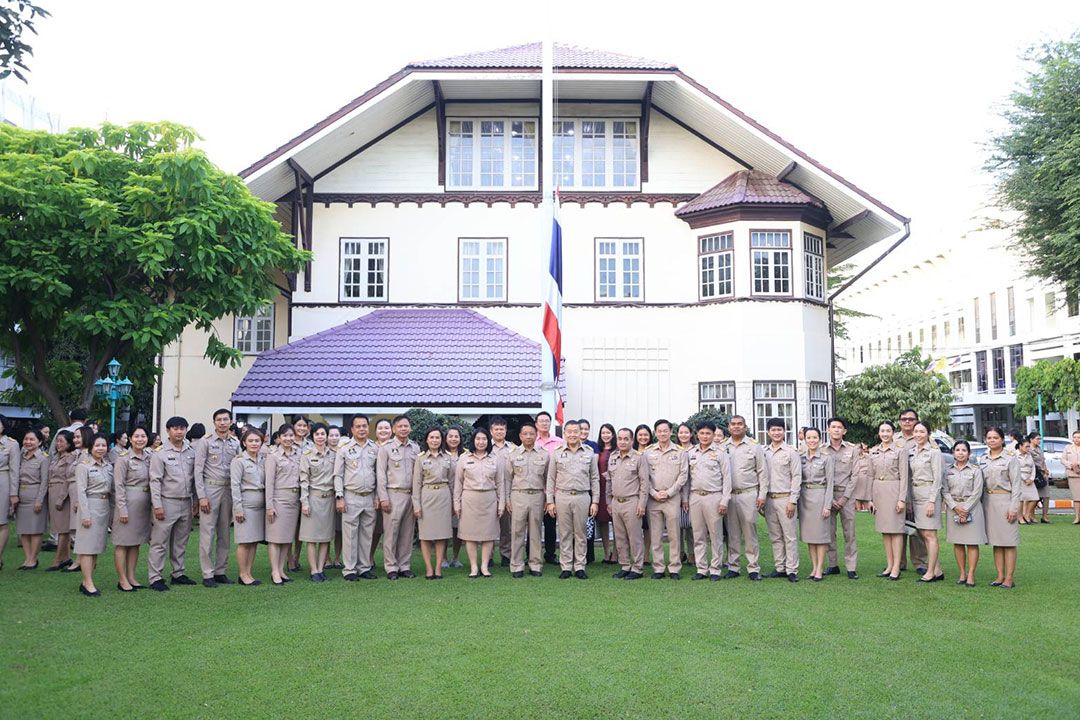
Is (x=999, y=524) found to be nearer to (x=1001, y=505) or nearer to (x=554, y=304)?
(x=1001, y=505)

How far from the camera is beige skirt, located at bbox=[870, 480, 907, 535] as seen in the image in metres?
10.0

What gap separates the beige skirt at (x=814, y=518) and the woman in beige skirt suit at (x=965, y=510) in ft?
3.93

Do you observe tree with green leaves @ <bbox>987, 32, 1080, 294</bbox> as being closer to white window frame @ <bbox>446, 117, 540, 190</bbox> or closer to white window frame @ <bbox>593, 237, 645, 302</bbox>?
white window frame @ <bbox>593, 237, 645, 302</bbox>

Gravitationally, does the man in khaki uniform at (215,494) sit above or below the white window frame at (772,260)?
below

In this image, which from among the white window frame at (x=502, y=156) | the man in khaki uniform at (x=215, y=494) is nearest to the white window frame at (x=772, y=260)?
the white window frame at (x=502, y=156)

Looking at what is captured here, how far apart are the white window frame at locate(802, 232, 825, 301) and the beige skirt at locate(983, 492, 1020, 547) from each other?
1063cm

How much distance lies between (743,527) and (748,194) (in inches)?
419

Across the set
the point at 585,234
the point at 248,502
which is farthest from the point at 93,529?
the point at 585,234

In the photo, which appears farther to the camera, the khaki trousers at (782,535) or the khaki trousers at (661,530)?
the khaki trousers at (661,530)

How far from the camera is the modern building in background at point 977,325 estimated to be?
44062 millimetres

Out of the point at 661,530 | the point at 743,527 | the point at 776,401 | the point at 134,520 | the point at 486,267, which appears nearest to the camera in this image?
the point at 134,520

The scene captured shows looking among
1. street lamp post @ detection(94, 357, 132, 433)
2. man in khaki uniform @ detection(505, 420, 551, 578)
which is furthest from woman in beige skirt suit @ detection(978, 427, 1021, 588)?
street lamp post @ detection(94, 357, 132, 433)

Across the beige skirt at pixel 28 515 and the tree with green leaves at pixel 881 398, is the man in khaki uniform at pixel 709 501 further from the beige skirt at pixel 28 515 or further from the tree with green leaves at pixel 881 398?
the tree with green leaves at pixel 881 398

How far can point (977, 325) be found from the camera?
51906mm
